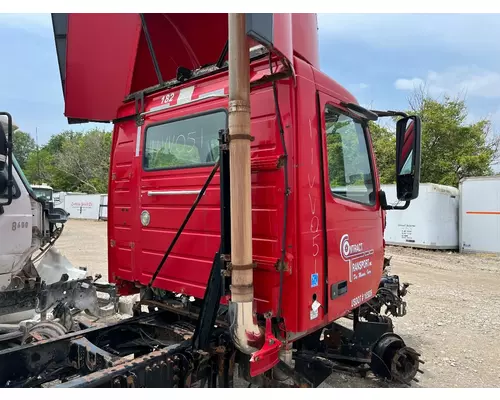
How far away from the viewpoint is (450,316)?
20.8 ft

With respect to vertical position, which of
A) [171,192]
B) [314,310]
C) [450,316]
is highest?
[171,192]

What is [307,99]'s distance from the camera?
8.79 ft

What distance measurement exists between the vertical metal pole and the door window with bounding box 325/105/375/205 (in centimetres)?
81

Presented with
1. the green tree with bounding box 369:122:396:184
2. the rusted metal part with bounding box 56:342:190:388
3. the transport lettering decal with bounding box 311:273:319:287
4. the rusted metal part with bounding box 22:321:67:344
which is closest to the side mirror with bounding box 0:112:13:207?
the rusted metal part with bounding box 22:321:67:344

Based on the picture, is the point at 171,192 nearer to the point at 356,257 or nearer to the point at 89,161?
the point at 356,257

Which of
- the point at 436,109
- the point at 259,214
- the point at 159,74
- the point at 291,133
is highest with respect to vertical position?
the point at 436,109

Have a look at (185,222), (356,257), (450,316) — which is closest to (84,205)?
(450,316)

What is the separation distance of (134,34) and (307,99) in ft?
6.77

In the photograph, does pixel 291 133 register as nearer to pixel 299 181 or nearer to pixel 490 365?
pixel 299 181

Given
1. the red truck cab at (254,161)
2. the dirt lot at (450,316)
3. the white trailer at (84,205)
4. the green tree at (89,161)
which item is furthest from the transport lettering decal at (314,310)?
the green tree at (89,161)

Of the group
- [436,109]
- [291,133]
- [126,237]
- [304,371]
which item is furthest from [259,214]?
[436,109]

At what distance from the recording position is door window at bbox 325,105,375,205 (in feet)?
9.84

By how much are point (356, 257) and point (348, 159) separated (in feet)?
2.68

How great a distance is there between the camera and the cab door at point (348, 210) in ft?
9.40
